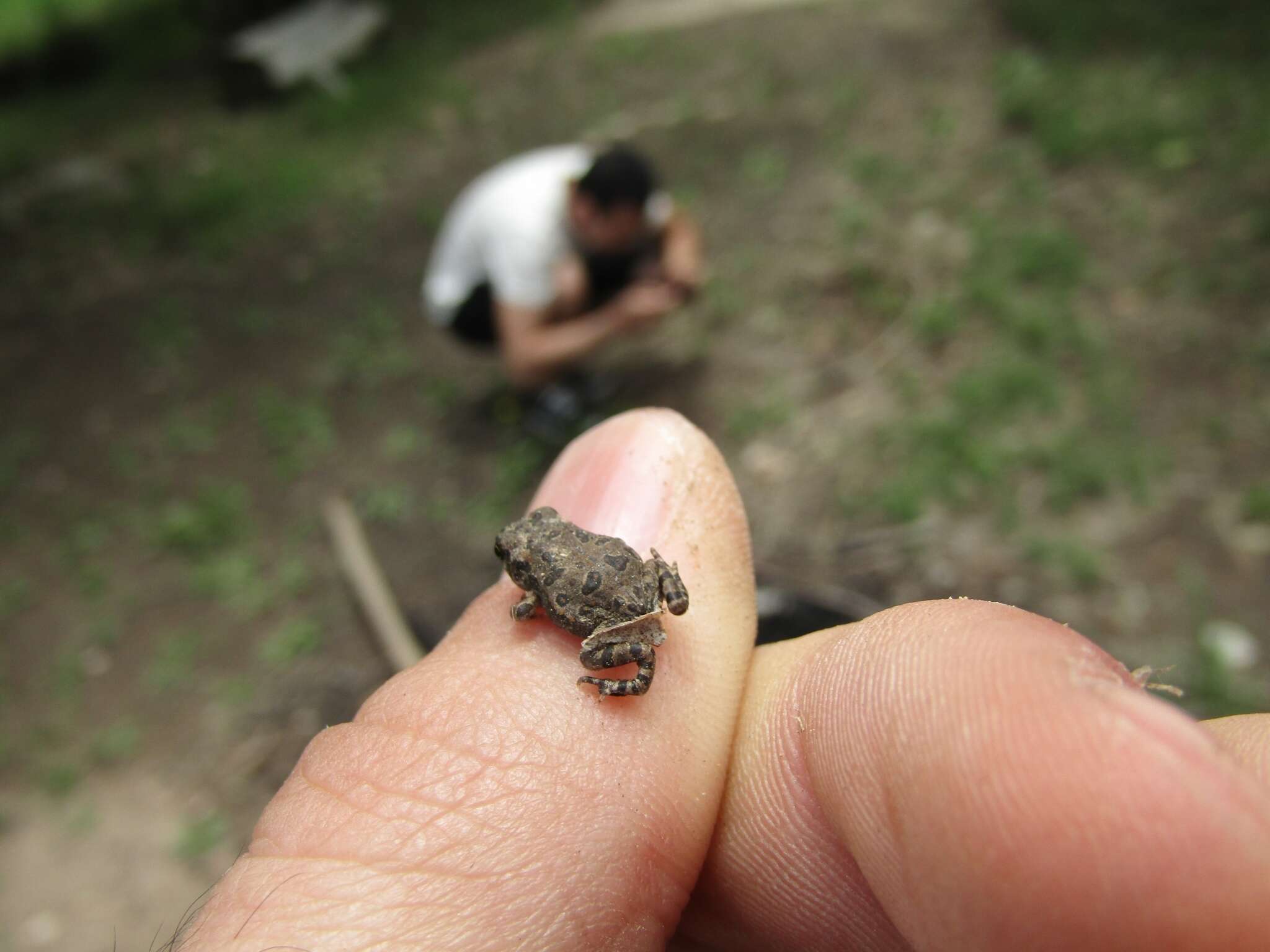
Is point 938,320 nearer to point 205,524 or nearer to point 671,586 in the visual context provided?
point 671,586

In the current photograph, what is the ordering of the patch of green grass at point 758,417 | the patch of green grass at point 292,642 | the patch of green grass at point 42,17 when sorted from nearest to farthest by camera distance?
the patch of green grass at point 292,642 → the patch of green grass at point 758,417 → the patch of green grass at point 42,17

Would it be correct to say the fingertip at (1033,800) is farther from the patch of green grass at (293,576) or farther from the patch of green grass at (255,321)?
the patch of green grass at (255,321)

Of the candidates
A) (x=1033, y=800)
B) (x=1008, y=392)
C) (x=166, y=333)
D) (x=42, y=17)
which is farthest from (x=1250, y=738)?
(x=42, y=17)

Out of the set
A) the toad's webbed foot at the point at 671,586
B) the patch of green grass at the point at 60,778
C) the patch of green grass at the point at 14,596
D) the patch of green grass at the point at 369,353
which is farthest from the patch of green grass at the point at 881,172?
the patch of green grass at the point at 14,596

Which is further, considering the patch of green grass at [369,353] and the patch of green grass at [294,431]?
the patch of green grass at [369,353]

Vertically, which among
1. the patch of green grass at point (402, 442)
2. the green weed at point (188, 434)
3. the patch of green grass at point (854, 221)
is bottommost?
the patch of green grass at point (402, 442)

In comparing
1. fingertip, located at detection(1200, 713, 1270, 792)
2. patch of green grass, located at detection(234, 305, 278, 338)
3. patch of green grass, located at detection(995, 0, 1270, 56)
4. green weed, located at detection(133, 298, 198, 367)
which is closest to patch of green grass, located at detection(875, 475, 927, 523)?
fingertip, located at detection(1200, 713, 1270, 792)

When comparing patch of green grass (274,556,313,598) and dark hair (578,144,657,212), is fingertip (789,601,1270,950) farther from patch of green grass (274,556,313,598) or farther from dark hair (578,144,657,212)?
patch of green grass (274,556,313,598)

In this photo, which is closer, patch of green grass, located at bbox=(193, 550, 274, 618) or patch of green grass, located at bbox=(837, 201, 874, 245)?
patch of green grass, located at bbox=(193, 550, 274, 618)
